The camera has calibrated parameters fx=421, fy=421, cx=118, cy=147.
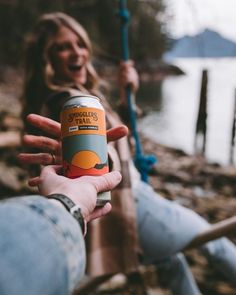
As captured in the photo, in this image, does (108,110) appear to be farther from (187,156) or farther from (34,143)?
(187,156)

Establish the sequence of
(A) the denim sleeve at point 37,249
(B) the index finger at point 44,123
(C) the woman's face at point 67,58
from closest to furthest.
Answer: (A) the denim sleeve at point 37,249 → (B) the index finger at point 44,123 → (C) the woman's face at point 67,58

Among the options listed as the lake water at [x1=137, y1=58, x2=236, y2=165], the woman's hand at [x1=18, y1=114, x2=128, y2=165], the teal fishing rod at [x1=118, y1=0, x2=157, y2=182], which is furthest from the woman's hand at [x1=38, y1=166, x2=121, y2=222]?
the lake water at [x1=137, y1=58, x2=236, y2=165]

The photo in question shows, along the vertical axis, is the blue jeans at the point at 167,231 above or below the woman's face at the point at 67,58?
below

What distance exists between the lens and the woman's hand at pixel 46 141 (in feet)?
4.20

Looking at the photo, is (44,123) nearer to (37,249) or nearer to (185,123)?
(37,249)

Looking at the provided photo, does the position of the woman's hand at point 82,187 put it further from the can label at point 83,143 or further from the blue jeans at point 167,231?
the blue jeans at point 167,231

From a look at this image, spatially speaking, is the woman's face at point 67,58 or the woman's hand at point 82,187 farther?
the woman's face at point 67,58

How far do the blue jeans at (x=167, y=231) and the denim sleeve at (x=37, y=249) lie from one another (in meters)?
1.57

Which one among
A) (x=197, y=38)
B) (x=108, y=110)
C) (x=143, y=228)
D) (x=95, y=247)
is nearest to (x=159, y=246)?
(x=143, y=228)

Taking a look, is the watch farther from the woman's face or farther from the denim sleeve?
the woman's face

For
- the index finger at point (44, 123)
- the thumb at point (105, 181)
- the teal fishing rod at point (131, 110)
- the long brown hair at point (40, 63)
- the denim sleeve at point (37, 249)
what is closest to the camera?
the denim sleeve at point (37, 249)

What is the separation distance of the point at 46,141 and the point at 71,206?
1.59ft

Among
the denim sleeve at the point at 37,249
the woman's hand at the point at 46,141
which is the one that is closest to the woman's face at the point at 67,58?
the woman's hand at the point at 46,141

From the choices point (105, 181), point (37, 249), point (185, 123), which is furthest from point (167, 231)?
point (185, 123)
